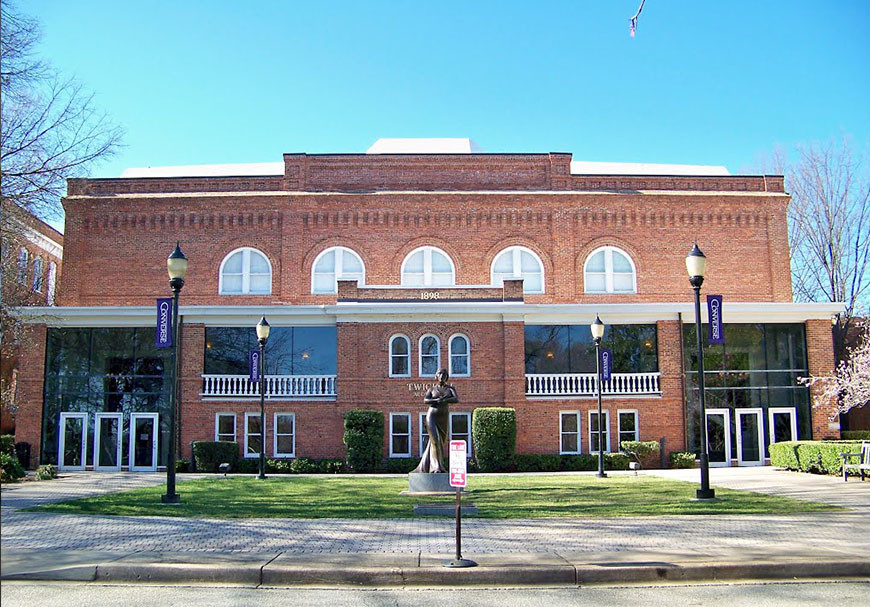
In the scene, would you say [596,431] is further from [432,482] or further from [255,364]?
[432,482]

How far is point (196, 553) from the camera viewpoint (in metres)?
11.1

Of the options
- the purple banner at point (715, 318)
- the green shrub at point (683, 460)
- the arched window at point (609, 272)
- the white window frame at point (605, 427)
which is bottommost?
the green shrub at point (683, 460)

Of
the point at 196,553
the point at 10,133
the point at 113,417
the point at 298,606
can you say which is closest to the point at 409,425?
the point at 113,417

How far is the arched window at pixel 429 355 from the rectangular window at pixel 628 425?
7.33 meters

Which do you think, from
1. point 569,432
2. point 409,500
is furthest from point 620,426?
point 409,500

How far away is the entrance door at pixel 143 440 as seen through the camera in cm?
3078

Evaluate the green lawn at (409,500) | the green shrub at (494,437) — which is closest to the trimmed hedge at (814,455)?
the green lawn at (409,500)

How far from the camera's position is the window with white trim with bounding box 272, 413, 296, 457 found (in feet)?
100.0

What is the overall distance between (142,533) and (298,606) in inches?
220

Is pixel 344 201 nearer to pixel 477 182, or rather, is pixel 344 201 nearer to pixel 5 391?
pixel 477 182

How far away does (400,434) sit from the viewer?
30.3 meters

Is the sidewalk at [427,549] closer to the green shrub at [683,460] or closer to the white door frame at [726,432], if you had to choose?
the green shrub at [683,460]

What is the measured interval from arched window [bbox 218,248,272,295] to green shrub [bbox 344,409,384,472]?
8.83m

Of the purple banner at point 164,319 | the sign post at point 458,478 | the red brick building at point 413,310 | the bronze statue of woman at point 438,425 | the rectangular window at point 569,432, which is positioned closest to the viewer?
the sign post at point 458,478
